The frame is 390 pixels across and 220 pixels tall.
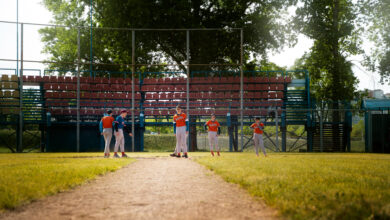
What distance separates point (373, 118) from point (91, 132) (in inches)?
700

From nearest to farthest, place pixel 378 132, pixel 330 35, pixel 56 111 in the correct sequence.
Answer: pixel 378 132
pixel 56 111
pixel 330 35

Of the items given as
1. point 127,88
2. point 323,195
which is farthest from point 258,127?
point 127,88

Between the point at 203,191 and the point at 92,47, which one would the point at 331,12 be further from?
the point at 203,191

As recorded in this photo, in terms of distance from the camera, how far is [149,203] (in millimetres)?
4746

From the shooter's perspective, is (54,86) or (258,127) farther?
(54,86)

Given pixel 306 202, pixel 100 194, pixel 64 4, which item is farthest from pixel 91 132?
pixel 306 202

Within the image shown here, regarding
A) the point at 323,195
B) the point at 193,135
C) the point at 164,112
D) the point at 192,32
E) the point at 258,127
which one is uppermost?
the point at 192,32

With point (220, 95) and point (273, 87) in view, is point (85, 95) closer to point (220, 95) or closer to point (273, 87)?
point (220, 95)

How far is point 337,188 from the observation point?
17.5 feet

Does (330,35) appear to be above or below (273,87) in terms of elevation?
above

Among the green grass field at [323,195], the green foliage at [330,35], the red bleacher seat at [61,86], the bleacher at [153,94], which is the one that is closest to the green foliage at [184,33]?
the green foliage at [330,35]

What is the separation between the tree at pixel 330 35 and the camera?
1125 inches

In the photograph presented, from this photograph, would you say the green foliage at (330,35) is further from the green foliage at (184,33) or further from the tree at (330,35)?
the green foliage at (184,33)

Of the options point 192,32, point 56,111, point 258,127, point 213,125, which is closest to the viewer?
point 258,127
